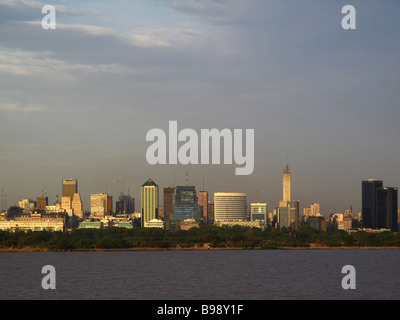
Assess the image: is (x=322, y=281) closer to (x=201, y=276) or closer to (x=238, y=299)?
(x=201, y=276)

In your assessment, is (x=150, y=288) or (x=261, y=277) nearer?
(x=150, y=288)

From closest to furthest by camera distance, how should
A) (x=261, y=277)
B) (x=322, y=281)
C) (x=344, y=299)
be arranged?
(x=344, y=299) < (x=322, y=281) < (x=261, y=277)

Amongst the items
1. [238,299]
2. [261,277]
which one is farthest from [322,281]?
[238,299]
